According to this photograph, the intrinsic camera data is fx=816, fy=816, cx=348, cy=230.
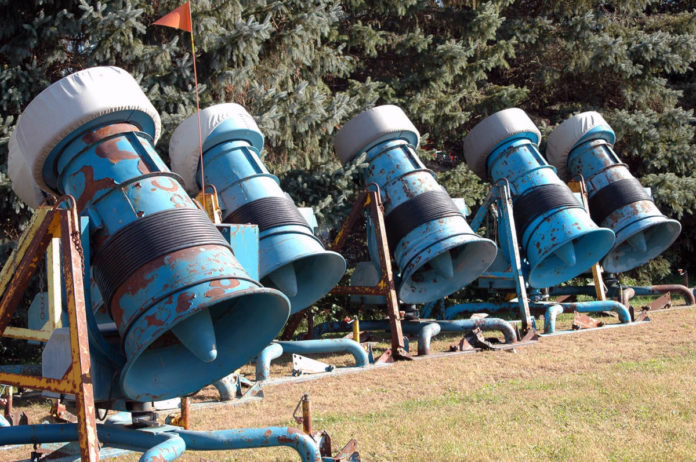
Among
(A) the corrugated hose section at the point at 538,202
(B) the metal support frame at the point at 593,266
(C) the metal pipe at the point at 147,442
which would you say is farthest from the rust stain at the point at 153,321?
(B) the metal support frame at the point at 593,266

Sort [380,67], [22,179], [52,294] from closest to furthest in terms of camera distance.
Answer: [52,294] < [22,179] < [380,67]

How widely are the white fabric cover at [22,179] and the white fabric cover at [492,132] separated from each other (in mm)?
6023

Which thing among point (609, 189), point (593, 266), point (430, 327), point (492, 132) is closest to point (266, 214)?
point (430, 327)

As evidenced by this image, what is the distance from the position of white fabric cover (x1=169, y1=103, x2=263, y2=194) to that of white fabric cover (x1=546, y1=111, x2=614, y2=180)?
5.59 metres

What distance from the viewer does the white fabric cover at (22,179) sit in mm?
5285

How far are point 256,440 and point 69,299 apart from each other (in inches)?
45.2

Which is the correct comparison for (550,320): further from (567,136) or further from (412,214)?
(567,136)

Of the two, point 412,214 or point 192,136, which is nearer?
point 192,136

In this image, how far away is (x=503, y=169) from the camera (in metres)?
10.0

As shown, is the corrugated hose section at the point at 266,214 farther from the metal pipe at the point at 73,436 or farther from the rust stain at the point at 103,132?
the metal pipe at the point at 73,436

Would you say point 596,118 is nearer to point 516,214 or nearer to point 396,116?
point 516,214

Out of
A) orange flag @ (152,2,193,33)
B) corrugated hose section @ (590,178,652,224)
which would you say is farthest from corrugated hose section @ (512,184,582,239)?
orange flag @ (152,2,193,33)

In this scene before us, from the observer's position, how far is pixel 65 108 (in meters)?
4.62

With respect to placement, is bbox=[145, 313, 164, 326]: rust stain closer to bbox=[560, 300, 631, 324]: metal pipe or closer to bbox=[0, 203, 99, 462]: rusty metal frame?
bbox=[0, 203, 99, 462]: rusty metal frame
